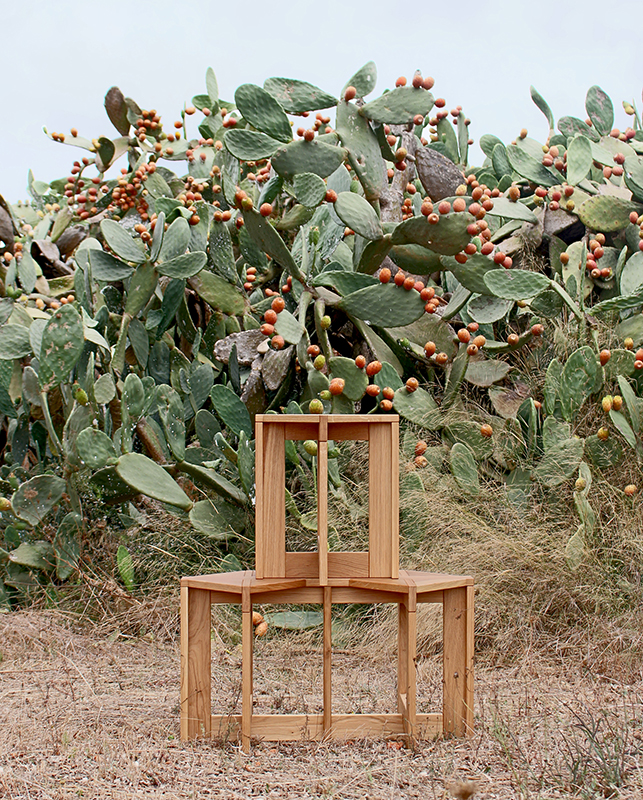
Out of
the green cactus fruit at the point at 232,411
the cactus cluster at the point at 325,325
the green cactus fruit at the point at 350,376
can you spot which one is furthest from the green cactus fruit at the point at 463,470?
the green cactus fruit at the point at 232,411

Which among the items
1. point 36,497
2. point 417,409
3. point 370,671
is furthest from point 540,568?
point 36,497

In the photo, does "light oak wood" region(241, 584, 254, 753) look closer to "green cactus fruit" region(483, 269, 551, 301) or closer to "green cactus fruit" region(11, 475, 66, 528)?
"green cactus fruit" region(11, 475, 66, 528)

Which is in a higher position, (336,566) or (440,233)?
(440,233)

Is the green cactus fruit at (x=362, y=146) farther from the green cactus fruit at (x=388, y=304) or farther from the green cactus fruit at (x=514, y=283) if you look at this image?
the green cactus fruit at (x=514, y=283)

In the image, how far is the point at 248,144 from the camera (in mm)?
3047

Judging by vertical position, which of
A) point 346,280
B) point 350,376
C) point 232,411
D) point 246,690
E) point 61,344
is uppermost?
point 346,280

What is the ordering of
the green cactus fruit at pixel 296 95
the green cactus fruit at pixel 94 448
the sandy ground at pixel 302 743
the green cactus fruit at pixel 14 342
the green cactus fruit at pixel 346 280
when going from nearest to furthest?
the sandy ground at pixel 302 743 → the green cactus fruit at pixel 94 448 → the green cactus fruit at pixel 296 95 → the green cactus fruit at pixel 346 280 → the green cactus fruit at pixel 14 342

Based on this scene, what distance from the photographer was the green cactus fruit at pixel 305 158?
3.09 metres

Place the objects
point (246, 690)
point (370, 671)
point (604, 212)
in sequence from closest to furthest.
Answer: point (246, 690) < point (370, 671) < point (604, 212)

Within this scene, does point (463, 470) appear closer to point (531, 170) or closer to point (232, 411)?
point (232, 411)

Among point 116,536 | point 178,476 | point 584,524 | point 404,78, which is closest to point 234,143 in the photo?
point 404,78

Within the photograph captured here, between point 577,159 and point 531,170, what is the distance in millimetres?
300

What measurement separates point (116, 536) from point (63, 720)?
4.75 ft

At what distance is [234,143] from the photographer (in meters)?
3.05
